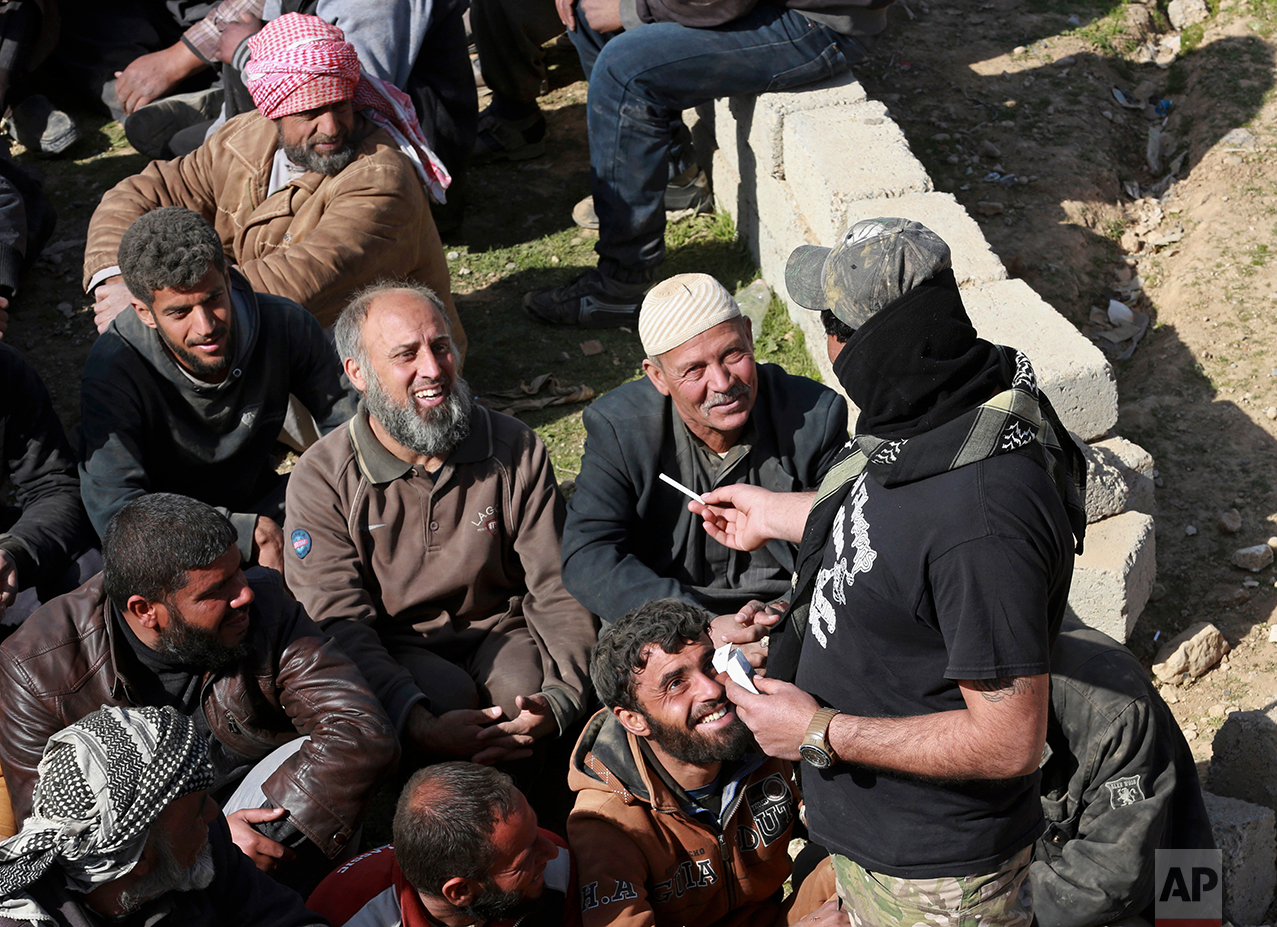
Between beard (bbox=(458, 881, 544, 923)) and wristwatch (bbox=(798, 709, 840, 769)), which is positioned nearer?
wristwatch (bbox=(798, 709, 840, 769))

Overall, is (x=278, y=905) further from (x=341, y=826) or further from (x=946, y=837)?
(x=946, y=837)

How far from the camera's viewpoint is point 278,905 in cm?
258

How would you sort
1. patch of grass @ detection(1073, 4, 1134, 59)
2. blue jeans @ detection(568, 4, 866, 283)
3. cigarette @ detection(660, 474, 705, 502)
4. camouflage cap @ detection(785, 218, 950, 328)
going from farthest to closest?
patch of grass @ detection(1073, 4, 1134, 59)
blue jeans @ detection(568, 4, 866, 283)
cigarette @ detection(660, 474, 705, 502)
camouflage cap @ detection(785, 218, 950, 328)

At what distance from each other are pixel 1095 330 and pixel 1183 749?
2.91 m

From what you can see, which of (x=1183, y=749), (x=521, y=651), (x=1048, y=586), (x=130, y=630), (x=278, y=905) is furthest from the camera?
(x=521, y=651)

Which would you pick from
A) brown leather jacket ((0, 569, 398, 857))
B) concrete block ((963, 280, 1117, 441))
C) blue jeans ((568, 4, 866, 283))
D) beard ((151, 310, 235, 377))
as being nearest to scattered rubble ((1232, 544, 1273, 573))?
concrete block ((963, 280, 1117, 441))

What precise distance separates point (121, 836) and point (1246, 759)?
318cm

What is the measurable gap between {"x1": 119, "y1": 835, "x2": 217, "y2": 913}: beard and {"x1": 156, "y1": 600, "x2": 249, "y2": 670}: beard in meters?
0.85

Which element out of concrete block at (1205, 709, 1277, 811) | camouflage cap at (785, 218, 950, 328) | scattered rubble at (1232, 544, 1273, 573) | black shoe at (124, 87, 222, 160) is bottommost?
scattered rubble at (1232, 544, 1273, 573)

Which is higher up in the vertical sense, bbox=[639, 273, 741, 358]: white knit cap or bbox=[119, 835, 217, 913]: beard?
bbox=[639, 273, 741, 358]: white knit cap

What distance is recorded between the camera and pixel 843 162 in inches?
196

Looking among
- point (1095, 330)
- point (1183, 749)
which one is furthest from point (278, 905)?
point (1095, 330)

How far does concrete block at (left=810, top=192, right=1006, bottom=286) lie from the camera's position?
4504 mm

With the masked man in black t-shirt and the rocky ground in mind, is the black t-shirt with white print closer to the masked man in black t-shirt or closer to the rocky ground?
the masked man in black t-shirt
